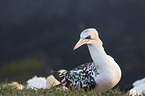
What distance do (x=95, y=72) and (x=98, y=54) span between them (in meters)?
0.42

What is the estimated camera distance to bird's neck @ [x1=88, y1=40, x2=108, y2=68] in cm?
536

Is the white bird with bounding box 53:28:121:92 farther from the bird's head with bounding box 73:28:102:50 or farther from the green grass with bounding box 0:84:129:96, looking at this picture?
the green grass with bounding box 0:84:129:96

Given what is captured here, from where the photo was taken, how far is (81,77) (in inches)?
215

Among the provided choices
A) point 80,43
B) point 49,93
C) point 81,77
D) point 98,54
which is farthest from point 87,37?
point 49,93

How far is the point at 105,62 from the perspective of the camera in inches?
211

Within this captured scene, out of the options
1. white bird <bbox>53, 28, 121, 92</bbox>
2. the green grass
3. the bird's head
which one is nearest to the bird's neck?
white bird <bbox>53, 28, 121, 92</bbox>

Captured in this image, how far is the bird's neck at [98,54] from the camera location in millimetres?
5359

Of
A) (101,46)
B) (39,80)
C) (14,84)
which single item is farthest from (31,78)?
(101,46)

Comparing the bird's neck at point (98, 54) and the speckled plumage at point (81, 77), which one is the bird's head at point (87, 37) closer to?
the bird's neck at point (98, 54)

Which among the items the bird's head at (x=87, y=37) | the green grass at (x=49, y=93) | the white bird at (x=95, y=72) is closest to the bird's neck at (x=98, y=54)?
the white bird at (x=95, y=72)

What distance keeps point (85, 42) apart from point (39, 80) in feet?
7.98

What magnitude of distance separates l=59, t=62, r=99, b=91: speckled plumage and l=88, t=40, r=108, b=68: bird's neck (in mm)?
188

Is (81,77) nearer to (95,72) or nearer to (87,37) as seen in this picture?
(95,72)

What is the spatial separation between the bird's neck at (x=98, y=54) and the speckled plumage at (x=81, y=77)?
0.62ft
